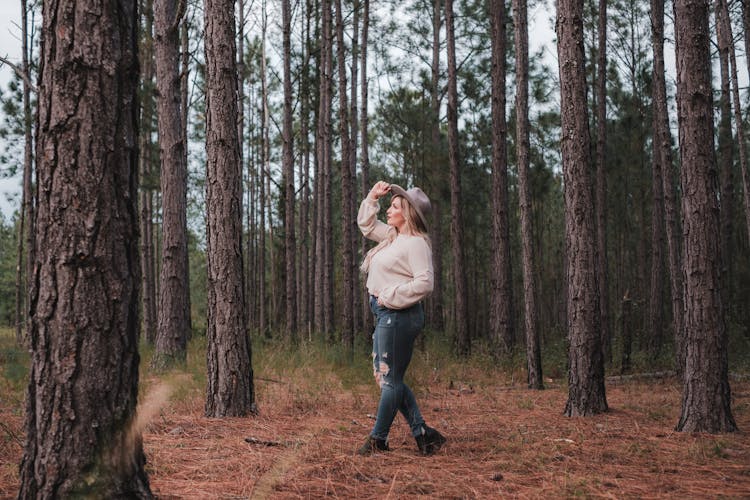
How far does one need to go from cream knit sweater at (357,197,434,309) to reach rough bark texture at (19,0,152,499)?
6.69 feet

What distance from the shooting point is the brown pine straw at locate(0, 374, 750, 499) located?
359 centimetres

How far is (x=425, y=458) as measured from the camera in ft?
14.6

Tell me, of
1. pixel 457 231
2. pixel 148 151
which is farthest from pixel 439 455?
pixel 148 151

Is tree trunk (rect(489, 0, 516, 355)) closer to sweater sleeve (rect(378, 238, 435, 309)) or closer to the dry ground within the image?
the dry ground

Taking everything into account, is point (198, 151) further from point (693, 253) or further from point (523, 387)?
point (693, 253)

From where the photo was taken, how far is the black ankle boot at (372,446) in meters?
4.43

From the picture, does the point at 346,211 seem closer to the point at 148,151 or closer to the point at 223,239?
the point at 148,151

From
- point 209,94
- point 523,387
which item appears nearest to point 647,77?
point 523,387

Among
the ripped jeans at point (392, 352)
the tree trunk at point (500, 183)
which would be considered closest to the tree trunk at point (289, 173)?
the tree trunk at point (500, 183)

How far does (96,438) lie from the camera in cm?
264

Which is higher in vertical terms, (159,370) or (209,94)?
(209,94)

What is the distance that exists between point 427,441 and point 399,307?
1.06m

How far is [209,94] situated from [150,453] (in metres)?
3.26

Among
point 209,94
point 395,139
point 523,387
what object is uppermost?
point 395,139
